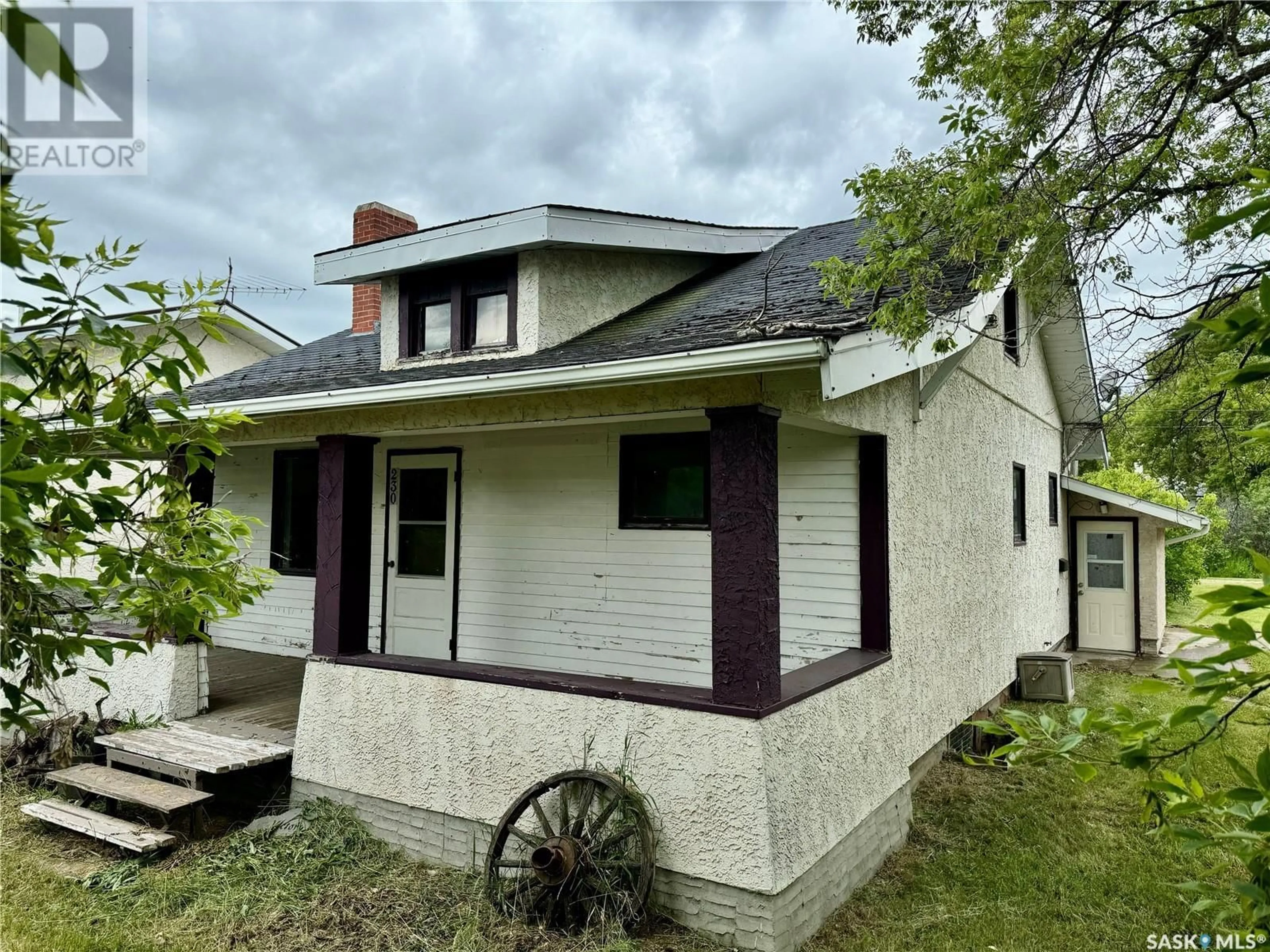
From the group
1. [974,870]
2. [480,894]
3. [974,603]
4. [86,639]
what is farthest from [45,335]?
[974,603]

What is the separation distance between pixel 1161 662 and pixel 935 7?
33.7 feet

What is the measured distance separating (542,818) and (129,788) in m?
3.21

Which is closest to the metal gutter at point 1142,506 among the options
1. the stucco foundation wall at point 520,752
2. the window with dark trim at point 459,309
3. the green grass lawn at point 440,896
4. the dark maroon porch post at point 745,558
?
the green grass lawn at point 440,896

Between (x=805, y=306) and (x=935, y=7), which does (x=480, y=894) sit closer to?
(x=805, y=306)

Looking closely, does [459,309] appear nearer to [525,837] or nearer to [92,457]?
[525,837]

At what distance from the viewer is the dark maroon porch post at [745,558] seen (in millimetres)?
3945

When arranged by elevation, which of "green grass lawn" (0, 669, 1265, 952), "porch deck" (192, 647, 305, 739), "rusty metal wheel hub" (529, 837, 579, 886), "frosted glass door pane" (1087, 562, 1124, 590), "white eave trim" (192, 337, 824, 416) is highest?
"white eave trim" (192, 337, 824, 416)

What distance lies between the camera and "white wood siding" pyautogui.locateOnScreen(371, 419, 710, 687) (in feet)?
20.4

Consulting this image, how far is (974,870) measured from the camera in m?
4.91

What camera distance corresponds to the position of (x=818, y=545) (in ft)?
18.1

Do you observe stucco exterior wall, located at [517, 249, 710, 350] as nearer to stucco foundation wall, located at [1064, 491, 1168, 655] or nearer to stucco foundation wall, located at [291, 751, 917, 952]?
stucco foundation wall, located at [291, 751, 917, 952]

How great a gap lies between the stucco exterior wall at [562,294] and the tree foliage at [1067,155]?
2744 mm

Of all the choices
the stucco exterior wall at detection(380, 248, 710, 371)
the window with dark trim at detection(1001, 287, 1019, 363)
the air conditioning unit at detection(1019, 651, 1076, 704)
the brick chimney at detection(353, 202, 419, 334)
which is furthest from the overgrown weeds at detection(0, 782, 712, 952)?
the window with dark trim at detection(1001, 287, 1019, 363)

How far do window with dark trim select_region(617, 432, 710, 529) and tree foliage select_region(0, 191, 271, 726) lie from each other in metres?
3.99
